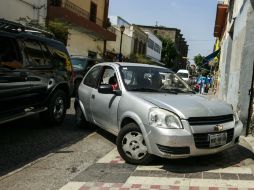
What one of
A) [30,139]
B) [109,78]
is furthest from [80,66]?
[30,139]

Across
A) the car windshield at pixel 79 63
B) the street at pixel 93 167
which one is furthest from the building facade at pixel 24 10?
the street at pixel 93 167

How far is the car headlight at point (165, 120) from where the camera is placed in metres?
5.88

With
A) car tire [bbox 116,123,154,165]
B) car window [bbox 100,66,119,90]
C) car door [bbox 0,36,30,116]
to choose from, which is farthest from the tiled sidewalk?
car door [bbox 0,36,30,116]

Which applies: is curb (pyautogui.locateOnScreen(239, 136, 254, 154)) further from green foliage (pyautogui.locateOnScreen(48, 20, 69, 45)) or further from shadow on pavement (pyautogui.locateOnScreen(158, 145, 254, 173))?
green foliage (pyautogui.locateOnScreen(48, 20, 69, 45))

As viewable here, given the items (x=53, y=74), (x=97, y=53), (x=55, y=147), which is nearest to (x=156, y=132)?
(x=55, y=147)

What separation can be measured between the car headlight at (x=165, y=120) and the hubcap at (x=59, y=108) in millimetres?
3764

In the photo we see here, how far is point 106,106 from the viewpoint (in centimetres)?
749

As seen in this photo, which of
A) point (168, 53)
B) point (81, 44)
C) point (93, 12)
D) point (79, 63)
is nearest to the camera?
point (79, 63)

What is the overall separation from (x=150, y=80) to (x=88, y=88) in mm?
1636

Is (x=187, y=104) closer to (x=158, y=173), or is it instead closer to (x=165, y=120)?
(x=165, y=120)

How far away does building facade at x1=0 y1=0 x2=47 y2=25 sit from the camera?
20297 millimetres

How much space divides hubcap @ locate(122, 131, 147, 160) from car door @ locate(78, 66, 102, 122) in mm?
1993

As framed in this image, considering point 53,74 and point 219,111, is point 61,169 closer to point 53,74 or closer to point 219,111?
point 219,111

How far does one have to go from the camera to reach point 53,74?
29.6 feet
